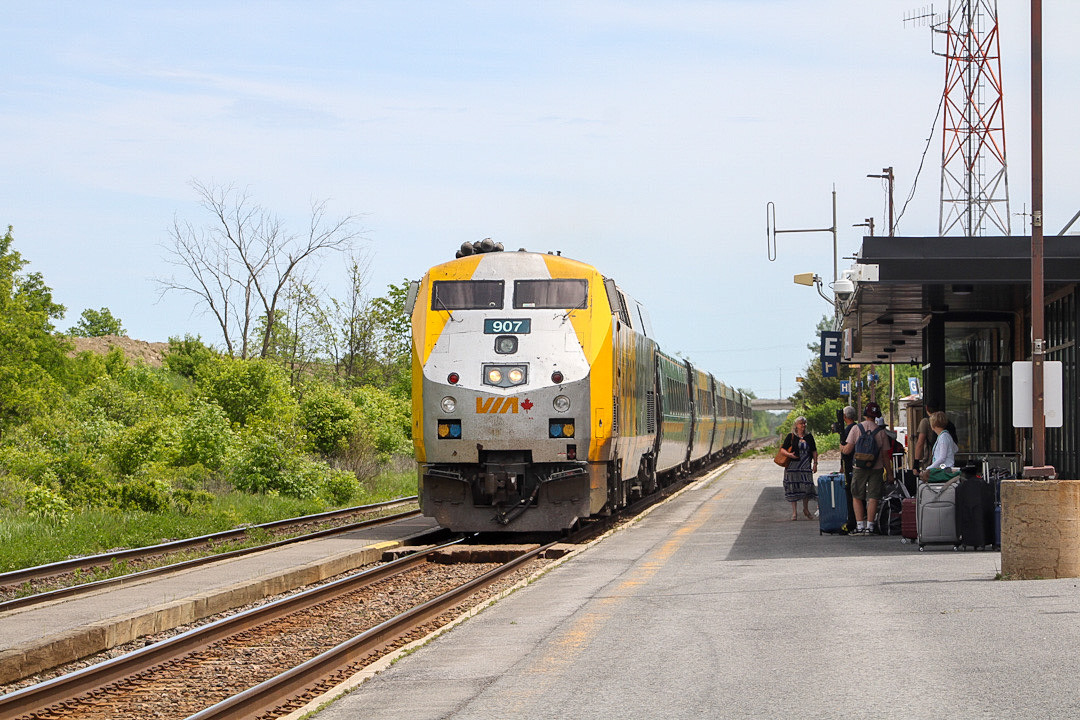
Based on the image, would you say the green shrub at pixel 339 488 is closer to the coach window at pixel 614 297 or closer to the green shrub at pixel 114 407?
the green shrub at pixel 114 407

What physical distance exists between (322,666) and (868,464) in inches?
373

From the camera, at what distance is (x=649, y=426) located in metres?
22.3

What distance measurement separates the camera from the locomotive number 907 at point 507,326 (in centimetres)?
1688

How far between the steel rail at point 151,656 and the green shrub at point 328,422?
1764cm

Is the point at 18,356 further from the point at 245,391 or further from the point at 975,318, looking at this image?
the point at 975,318

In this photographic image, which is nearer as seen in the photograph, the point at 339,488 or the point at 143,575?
the point at 143,575

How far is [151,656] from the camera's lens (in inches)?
373

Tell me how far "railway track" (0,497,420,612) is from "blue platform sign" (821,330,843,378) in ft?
36.5

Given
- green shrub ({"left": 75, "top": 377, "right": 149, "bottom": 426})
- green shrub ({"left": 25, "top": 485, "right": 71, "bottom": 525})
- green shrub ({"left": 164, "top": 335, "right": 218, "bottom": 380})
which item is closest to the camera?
green shrub ({"left": 25, "top": 485, "right": 71, "bottom": 525})

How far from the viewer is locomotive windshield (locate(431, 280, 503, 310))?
56.6 feet

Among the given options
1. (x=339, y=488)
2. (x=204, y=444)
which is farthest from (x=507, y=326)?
(x=204, y=444)

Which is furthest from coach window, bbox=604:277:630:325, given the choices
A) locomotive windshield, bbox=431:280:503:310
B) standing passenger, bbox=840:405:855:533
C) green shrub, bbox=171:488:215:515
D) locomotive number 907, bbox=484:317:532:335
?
green shrub, bbox=171:488:215:515

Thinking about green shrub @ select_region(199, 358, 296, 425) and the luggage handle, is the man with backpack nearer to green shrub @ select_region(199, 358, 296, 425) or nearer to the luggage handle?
the luggage handle

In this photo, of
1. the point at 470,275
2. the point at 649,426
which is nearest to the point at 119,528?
the point at 470,275
